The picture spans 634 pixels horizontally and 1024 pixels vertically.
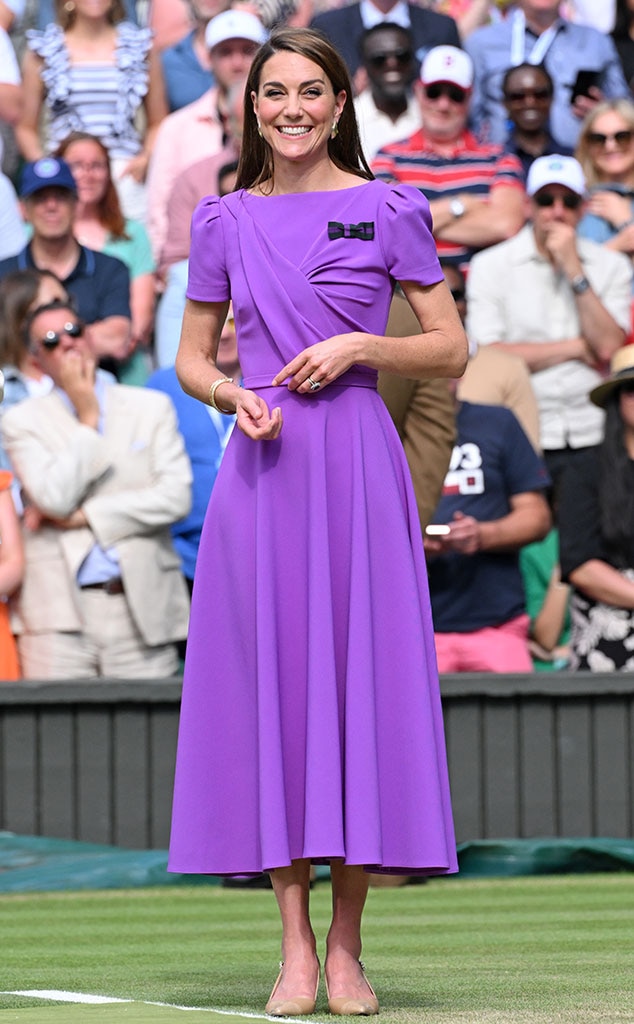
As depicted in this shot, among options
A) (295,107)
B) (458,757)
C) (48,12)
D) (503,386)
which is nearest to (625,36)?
(48,12)

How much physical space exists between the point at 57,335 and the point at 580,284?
10.3 ft

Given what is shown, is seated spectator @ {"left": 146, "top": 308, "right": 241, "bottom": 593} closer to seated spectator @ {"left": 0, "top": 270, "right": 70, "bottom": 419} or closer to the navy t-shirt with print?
seated spectator @ {"left": 0, "top": 270, "right": 70, "bottom": 419}

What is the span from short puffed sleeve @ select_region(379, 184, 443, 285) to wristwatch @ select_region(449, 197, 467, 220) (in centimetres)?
721

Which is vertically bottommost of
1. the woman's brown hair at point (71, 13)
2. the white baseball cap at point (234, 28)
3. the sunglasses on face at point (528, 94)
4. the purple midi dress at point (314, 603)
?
the purple midi dress at point (314, 603)

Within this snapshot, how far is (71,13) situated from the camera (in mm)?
12820

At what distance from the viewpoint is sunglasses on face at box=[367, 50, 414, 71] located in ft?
40.9

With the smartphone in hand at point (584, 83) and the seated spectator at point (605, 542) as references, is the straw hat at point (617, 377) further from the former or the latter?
the smartphone in hand at point (584, 83)

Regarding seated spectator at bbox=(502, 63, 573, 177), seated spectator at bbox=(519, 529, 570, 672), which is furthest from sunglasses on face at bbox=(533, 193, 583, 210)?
seated spectator at bbox=(519, 529, 570, 672)

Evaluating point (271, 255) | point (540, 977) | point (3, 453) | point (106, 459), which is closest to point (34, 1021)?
point (540, 977)

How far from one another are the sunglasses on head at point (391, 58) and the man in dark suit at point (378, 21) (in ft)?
1.26

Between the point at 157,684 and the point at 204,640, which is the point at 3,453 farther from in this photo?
the point at 204,640

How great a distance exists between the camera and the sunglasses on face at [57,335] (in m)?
9.69

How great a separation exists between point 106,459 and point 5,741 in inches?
56.9

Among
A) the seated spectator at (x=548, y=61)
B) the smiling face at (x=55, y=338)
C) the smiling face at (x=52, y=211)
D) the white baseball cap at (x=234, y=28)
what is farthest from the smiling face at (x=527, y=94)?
the smiling face at (x=55, y=338)
